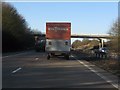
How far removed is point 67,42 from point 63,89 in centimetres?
2606

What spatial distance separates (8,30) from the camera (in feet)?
292

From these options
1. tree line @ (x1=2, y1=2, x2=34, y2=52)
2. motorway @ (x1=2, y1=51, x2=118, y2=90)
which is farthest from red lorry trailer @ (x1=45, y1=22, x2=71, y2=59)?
tree line @ (x1=2, y1=2, x2=34, y2=52)

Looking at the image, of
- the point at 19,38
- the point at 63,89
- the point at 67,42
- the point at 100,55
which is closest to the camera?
the point at 63,89

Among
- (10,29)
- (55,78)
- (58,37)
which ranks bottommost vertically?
(55,78)

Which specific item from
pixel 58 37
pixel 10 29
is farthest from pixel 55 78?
pixel 10 29

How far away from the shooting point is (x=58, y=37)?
3991 cm

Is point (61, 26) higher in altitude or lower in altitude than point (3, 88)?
higher

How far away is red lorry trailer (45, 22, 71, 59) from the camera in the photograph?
3975 cm

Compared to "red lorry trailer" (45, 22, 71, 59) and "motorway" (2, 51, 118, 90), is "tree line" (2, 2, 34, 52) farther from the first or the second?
"motorway" (2, 51, 118, 90)

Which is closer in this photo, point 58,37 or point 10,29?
point 58,37

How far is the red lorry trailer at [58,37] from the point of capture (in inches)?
1565

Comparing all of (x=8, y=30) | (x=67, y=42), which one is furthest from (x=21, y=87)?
(x=8, y=30)

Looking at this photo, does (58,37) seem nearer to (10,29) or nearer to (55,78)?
(55,78)

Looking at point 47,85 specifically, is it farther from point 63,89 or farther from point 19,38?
point 19,38
